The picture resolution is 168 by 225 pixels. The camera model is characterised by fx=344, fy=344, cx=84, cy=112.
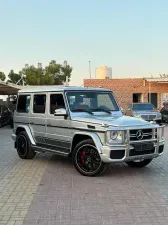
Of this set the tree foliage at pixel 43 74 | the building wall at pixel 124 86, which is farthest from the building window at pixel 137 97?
the tree foliage at pixel 43 74

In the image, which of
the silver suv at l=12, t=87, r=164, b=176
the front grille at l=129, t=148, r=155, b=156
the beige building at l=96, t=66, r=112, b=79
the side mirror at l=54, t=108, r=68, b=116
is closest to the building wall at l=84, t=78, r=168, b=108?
the beige building at l=96, t=66, r=112, b=79

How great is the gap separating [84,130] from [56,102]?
1.40 metres

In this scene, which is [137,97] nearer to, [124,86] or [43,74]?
[124,86]

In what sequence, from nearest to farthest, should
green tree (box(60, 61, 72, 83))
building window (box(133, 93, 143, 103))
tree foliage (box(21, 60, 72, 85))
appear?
1. building window (box(133, 93, 143, 103))
2. tree foliage (box(21, 60, 72, 85))
3. green tree (box(60, 61, 72, 83))

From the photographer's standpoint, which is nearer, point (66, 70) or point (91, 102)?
point (91, 102)

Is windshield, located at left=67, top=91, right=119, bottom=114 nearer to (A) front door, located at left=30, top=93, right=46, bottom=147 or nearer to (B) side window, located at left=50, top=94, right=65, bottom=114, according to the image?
(B) side window, located at left=50, top=94, right=65, bottom=114

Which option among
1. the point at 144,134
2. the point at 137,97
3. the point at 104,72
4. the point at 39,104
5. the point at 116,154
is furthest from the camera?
the point at 104,72

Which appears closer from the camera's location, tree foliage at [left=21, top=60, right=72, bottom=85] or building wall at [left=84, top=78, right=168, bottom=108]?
building wall at [left=84, top=78, right=168, bottom=108]

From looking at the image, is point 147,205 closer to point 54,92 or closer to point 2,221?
point 2,221

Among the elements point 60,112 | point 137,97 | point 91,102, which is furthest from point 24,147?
point 137,97

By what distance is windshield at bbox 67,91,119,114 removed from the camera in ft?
27.6

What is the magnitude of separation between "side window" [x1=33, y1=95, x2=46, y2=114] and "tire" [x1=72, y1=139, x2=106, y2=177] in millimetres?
1880

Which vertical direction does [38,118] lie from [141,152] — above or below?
above

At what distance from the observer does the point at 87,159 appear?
766 cm
